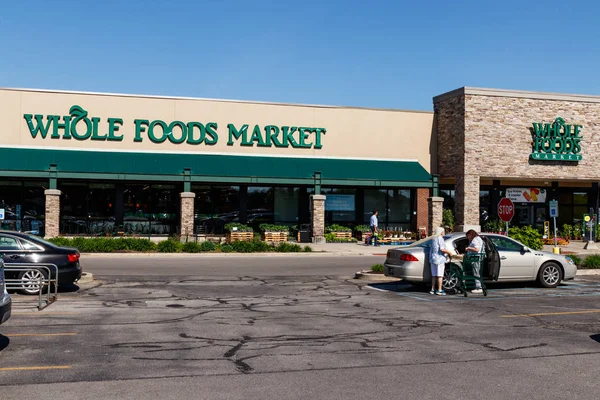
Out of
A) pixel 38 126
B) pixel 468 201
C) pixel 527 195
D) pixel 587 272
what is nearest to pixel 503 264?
pixel 587 272

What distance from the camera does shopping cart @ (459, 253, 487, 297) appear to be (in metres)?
14.9

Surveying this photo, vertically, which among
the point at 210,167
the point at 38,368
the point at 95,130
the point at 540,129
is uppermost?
the point at 540,129

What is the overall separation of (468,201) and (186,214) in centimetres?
1595

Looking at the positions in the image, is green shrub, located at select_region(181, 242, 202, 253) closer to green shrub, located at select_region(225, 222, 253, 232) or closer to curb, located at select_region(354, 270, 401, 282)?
green shrub, located at select_region(225, 222, 253, 232)

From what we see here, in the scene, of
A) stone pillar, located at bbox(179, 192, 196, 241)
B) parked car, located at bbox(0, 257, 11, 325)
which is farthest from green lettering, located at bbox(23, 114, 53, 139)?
parked car, located at bbox(0, 257, 11, 325)

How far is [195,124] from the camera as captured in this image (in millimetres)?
35719

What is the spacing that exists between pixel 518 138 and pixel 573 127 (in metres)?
3.80

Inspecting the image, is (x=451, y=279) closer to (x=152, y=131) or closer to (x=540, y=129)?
(x=152, y=131)

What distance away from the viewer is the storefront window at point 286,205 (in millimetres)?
38250

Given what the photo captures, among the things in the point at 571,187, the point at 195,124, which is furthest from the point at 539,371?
the point at 571,187

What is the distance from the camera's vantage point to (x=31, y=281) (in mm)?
14320

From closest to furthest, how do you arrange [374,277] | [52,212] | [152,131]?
1. [374,277]
2. [52,212]
3. [152,131]

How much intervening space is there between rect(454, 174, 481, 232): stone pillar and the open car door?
2216 cm

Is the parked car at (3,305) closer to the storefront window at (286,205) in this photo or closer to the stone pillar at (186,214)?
the stone pillar at (186,214)
